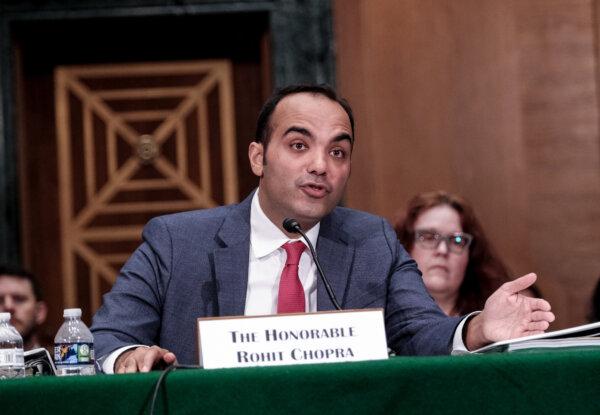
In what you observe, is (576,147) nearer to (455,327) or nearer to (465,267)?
(465,267)

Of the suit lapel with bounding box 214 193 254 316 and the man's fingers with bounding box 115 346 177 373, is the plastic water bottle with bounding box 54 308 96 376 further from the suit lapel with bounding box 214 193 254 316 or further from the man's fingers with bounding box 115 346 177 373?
the suit lapel with bounding box 214 193 254 316

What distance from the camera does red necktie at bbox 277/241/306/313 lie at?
8.56 ft

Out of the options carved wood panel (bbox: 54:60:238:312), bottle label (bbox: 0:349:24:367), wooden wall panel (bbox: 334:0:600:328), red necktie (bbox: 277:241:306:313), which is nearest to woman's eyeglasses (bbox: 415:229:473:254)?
wooden wall panel (bbox: 334:0:600:328)

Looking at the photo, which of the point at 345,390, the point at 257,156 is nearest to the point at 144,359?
the point at 345,390

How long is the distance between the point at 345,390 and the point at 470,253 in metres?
2.31

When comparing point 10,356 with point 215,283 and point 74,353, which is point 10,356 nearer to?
point 74,353

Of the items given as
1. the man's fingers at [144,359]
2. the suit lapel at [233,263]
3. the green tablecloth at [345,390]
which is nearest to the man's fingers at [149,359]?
the man's fingers at [144,359]

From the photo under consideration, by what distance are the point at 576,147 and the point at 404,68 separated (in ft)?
2.80

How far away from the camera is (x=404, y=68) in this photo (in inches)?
189

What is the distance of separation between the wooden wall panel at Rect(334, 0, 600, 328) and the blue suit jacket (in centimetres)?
196

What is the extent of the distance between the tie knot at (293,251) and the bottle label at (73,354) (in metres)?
0.62

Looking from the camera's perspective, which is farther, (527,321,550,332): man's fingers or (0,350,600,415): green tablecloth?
(527,321,550,332): man's fingers

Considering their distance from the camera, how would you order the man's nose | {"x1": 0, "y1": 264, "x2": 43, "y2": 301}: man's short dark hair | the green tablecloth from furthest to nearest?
{"x1": 0, "y1": 264, "x2": 43, "y2": 301}: man's short dark hair, the man's nose, the green tablecloth

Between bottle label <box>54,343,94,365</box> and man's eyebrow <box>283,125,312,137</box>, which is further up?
man's eyebrow <box>283,125,312,137</box>
